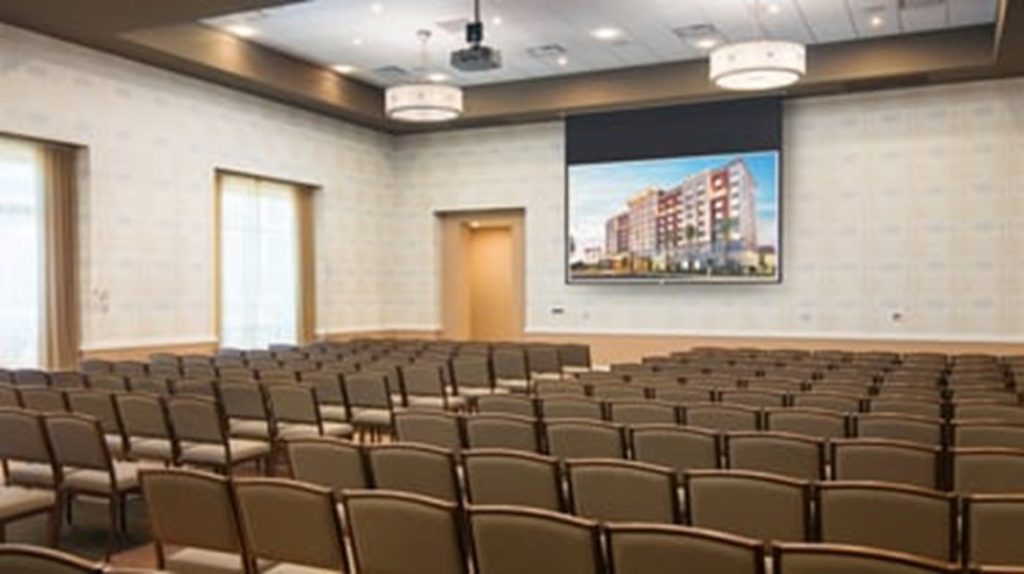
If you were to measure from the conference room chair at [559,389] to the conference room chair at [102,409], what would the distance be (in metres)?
3.03

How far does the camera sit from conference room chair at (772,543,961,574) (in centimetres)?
226

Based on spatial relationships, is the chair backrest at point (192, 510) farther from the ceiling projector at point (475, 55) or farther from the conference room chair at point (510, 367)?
the ceiling projector at point (475, 55)

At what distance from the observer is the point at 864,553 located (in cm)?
234

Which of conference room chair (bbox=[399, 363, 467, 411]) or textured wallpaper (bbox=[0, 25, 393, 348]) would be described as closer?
conference room chair (bbox=[399, 363, 467, 411])

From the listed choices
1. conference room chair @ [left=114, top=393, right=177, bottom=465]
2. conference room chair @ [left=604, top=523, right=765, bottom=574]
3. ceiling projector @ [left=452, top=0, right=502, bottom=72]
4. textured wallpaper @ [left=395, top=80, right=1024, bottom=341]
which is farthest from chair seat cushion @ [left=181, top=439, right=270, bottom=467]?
textured wallpaper @ [left=395, top=80, right=1024, bottom=341]

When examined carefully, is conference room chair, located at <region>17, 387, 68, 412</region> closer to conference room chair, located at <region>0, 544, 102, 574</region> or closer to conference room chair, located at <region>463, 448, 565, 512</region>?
conference room chair, located at <region>463, 448, 565, 512</region>

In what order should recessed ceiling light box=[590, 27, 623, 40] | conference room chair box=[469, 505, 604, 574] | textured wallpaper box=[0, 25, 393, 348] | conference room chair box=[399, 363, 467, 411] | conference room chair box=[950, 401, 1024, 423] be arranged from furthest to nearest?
recessed ceiling light box=[590, 27, 623, 40]
textured wallpaper box=[0, 25, 393, 348]
conference room chair box=[399, 363, 467, 411]
conference room chair box=[950, 401, 1024, 423]
conference room chair box=[469, 505, 604, 574]

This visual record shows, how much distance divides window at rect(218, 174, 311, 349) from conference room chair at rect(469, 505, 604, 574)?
1084 cm

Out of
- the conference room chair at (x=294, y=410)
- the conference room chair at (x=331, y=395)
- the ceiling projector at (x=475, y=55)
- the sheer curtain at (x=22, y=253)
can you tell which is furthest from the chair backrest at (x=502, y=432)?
the sheer curtain at (x=22, y=253)

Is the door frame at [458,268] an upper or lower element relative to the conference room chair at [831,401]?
upper

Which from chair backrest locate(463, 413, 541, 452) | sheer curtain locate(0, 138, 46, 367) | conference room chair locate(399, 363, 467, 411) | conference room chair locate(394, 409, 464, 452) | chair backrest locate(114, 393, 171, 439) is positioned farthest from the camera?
sheer curtain locate(0, 138, 46, 367)

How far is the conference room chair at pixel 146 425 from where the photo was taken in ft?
19.0

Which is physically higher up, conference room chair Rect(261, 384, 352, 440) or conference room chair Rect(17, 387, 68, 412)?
conference room chair Rect(17, 387, 68, 412)

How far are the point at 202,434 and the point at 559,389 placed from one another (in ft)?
9.26
